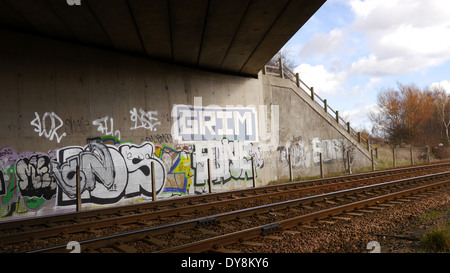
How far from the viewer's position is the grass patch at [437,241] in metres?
5.26

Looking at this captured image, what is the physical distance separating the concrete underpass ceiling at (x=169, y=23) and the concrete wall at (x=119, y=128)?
1.02 meters

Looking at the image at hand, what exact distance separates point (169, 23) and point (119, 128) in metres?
4.77

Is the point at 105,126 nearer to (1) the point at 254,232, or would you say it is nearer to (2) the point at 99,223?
(2) the point at 99,223

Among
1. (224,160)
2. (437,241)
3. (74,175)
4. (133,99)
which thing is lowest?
(437,241)

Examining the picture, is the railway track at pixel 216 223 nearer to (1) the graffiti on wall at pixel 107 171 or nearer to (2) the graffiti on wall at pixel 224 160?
(1) the graffiti on wall at pixel 107 171

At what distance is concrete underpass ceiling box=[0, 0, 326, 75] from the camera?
889 cm

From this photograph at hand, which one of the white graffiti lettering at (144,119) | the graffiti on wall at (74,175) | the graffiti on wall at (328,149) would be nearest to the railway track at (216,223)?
the graffiti on wall at (74,175)

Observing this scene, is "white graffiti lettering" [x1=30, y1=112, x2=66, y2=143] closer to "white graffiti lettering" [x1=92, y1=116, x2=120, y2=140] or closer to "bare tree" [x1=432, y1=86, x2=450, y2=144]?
"white graffiti lettering" [x1=92, y1=116, x2=120, y2=140]

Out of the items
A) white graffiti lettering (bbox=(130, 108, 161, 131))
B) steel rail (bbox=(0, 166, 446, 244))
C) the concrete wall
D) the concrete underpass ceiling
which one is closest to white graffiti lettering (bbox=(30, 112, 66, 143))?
the concrete wall

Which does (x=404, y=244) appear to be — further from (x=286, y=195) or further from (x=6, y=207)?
(x=6, y=207)

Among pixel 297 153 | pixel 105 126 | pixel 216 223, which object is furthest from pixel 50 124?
pixel 297 153

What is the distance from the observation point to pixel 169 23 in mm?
10094

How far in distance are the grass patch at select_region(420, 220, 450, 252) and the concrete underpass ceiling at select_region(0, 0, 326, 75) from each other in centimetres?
640
